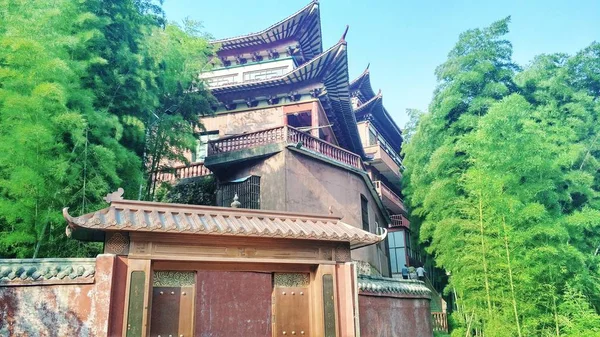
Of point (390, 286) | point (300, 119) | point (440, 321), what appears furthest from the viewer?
point (300, 119)

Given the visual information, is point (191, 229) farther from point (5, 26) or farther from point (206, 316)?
point (5, 26)

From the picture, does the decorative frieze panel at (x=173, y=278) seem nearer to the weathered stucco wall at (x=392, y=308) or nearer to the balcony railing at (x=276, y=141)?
the weathered stucco wall at (x=392, y=308)

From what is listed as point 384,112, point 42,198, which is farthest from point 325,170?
point 384,112

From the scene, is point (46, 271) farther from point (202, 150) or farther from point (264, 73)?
point (264, 73)

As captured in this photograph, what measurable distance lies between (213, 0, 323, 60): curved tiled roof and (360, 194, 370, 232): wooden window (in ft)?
24.1

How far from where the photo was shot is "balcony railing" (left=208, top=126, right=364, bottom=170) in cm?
1326

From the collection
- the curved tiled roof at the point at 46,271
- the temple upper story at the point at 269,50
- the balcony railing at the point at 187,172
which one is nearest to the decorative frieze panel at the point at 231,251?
the curved tiled roof at the point at 46,271

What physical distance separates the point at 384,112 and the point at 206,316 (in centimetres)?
1874

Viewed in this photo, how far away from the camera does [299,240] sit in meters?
7.12

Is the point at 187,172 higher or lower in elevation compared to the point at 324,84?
lower

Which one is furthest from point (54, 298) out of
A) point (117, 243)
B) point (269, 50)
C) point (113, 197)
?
point (269, 50)

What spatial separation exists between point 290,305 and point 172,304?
176cm

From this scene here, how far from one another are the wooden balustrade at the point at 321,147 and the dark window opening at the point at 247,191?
157 cm

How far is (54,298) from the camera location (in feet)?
19.0
